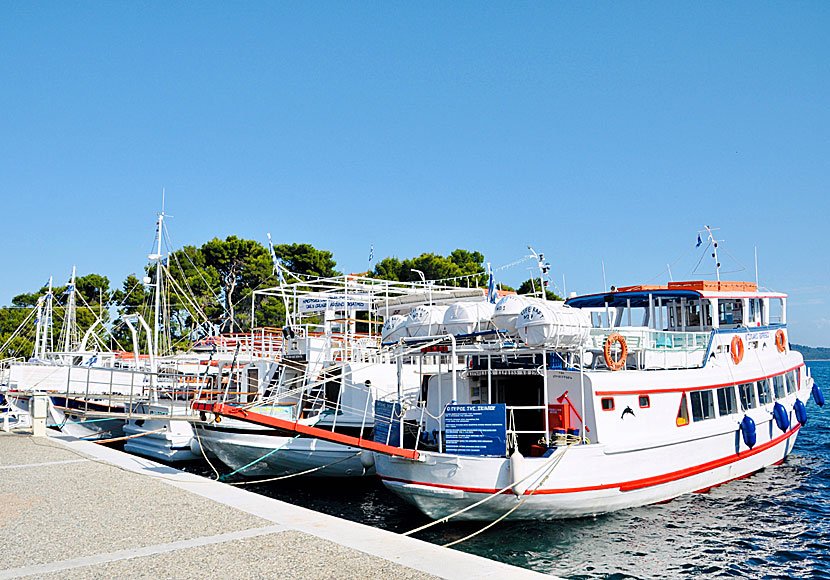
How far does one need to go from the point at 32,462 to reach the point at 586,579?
1271 cm

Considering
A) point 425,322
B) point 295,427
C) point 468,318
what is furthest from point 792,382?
point 295,427

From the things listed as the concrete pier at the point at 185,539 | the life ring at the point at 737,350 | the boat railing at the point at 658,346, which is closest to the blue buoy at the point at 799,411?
the life ring at the point at 737,350

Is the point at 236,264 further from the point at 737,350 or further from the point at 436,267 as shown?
the point at 737,350

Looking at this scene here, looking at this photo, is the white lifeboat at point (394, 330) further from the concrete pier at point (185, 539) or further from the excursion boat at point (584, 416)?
the concrete pier at point (185, 539)

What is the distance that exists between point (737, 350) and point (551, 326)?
8841 mm

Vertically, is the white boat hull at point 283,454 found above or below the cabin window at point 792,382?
below

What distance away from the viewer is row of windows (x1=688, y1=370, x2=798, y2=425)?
16.1 meters

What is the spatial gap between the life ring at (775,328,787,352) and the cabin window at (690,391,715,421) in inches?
270

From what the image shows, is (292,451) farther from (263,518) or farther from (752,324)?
(752,324)

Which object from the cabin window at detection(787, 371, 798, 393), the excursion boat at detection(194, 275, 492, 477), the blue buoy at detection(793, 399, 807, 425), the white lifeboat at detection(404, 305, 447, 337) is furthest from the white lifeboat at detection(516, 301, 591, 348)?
the cabin window at detection(787, 371, 798, 393)

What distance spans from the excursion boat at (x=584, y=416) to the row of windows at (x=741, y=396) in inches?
2.0

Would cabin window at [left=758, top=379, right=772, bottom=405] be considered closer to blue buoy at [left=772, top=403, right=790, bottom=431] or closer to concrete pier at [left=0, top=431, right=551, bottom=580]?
blue buoy at [left=772, top=403, right=790, bottom=431]

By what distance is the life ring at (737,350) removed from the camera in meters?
18.5

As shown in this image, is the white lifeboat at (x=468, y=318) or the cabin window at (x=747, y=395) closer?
Result: the white lifeboat at (x=468, y=318)
